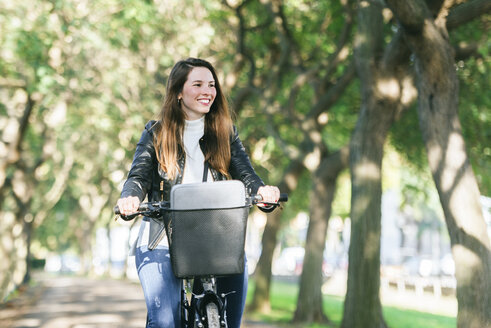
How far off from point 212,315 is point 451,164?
4910 millimetres

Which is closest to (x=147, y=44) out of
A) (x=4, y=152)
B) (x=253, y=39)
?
(x=253, y=39)

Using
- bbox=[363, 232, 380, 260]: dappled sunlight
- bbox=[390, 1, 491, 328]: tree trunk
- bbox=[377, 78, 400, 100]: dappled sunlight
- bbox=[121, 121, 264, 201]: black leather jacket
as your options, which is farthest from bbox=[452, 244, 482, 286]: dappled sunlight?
bbox=[121, 121, 264, 201]: black leather jacket

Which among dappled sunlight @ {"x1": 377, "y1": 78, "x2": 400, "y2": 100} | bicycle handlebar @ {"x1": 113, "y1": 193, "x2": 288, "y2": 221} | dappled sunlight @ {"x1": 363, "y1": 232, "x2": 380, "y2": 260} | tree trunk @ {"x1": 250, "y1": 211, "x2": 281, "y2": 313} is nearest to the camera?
bicycle handlebar @ {"x1": 113, "y1": 193, "x2": 288, "y2": 221}

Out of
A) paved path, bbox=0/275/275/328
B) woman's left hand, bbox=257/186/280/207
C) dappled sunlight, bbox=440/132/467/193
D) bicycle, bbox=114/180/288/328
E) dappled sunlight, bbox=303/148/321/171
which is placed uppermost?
dappled sunlight, bbox=303/148/321/171

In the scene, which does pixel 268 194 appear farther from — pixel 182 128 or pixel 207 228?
pixel 182 128

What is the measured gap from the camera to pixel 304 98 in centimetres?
1767

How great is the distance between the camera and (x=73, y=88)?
1644 centimetres

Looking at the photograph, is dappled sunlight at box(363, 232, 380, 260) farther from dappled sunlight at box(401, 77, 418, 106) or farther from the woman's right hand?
the woman's right hand

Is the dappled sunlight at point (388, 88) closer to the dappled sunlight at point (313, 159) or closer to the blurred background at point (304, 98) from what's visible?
the blurred background at point (304, 98)

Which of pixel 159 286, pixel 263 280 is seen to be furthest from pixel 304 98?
A: pixel 159 286

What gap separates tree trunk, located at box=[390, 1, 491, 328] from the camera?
722cm

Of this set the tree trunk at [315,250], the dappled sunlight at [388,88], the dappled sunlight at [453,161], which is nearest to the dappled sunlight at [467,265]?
the dappled sunlight at [453,161]

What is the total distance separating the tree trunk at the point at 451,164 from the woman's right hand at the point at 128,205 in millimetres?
4511

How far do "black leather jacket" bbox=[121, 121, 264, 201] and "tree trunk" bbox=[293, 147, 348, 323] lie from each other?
9685mm
